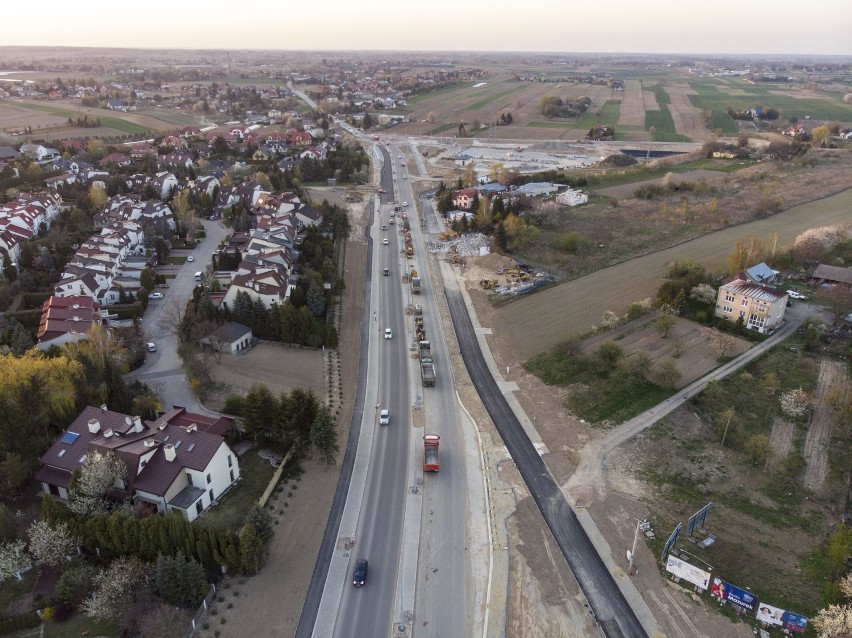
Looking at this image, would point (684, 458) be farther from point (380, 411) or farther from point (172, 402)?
point (172, 402)

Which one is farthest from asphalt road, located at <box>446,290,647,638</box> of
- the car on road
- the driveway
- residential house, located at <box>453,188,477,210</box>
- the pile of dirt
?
residential house, located at <box>453,188,477,210</box>

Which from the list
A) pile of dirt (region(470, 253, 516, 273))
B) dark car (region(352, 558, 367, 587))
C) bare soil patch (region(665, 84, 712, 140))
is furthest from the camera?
bare soil patch (region(665, 84, 712, 140))

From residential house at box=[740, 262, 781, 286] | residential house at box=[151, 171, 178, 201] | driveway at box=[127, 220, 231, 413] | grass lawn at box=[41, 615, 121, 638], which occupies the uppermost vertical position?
residential house at box=[151, 171, 178, 201]

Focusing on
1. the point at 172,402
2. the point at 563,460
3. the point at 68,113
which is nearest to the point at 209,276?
the point at 172,402

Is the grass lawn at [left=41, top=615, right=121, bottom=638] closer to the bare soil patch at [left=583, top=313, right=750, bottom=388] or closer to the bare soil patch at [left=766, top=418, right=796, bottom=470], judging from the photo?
the bare soil patch at [left=766, top=418, right=796, bottom=470]

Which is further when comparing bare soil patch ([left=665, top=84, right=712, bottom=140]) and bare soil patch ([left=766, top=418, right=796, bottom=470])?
bare soil patch ([left=665, top=84, right=712, bottom=140])

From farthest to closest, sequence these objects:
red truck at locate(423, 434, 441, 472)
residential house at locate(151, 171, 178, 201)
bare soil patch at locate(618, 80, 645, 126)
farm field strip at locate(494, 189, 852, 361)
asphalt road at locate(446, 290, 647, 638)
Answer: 1. bare soil patch at locate(618, 80, 645, 126)
2. residential house at locate(151, 171, 178, 201)
3. farm field strip at locate(494, 189, 852, 361)
4. red truck at locate(423, 434, 441, 472)
5. asphalt road at locate(446, 290, 647, 638)

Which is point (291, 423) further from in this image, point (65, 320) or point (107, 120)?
point (107, 120)
